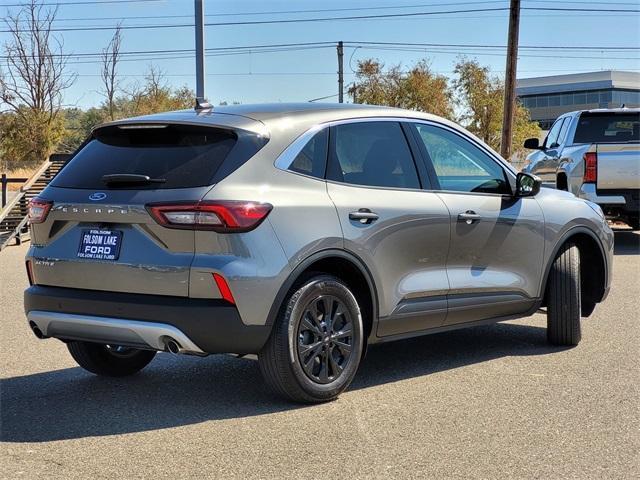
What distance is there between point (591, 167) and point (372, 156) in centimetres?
857

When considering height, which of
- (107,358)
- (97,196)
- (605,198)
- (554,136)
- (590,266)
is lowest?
(107,358)

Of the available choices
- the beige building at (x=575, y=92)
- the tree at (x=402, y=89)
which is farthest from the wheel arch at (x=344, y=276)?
the beige building at (x=575, y=92)

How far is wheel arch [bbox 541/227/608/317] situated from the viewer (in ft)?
23.1

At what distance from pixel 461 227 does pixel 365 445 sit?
2.10 m

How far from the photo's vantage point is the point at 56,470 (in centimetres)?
403

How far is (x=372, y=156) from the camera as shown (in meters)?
5.64

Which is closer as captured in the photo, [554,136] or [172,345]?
[172,345]

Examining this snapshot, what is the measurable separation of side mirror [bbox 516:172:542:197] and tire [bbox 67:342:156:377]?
3.02 meters

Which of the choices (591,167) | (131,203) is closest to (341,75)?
(591,167)

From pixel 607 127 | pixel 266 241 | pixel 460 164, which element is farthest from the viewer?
pixel 607 127

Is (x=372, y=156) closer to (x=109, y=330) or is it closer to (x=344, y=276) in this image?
(x=344, y=276)

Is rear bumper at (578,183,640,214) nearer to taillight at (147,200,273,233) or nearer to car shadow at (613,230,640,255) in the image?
car shadow at (613,230,640,255)

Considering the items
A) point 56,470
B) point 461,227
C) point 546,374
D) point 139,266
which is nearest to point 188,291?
point 139,266

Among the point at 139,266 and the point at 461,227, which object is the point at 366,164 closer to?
the point at 461,227
